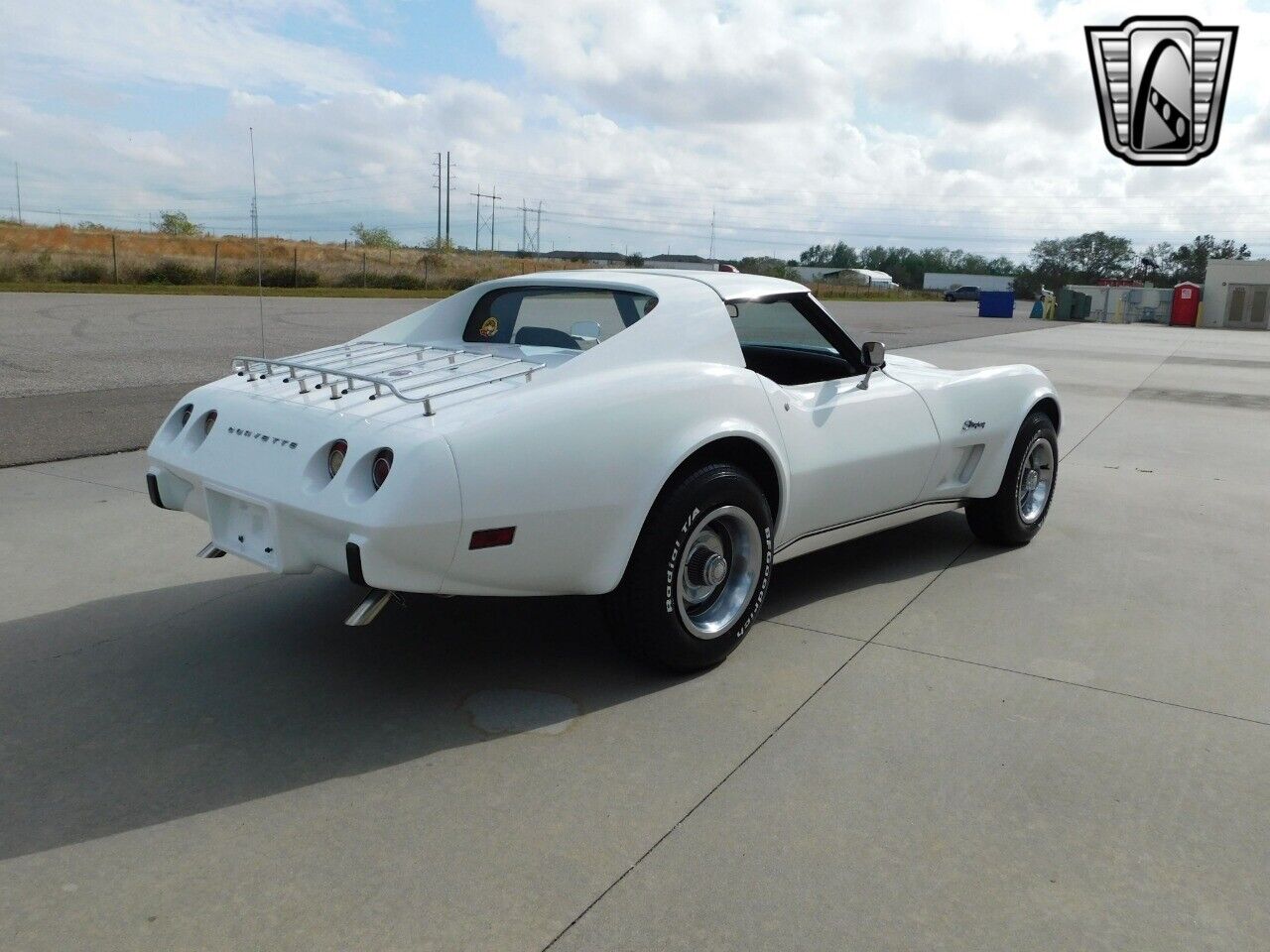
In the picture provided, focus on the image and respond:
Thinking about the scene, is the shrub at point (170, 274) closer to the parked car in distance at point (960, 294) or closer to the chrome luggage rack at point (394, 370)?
the chrome luggage rack at point (394, 370)

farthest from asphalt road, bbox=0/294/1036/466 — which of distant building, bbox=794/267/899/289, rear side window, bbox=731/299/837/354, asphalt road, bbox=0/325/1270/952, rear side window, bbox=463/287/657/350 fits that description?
distant building, bbox=794/267/899/289

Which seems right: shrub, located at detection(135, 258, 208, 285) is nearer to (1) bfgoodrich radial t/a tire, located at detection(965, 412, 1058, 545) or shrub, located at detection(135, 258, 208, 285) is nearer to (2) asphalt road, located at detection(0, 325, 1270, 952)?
(2) asphalt road, located at detection(0, 325, 1270, 952)

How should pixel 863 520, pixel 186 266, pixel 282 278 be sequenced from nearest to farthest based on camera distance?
pixel 863 520
pixel 186 266
pixel 282 278

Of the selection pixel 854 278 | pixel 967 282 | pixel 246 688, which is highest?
pixel 967 282

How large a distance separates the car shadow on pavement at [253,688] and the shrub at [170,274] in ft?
97.5

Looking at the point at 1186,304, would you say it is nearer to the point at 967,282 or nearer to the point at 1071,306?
the point at 1071,306

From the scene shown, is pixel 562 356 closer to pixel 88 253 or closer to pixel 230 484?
pixel 230 484

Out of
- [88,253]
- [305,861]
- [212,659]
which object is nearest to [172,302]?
[88,253]

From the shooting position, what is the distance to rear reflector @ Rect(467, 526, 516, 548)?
2.96m

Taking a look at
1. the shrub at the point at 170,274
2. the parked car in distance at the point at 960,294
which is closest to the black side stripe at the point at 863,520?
the shrub at the point at 170,274

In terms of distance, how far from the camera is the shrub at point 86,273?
97.2ft

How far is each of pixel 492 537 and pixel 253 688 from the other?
42.6 inches

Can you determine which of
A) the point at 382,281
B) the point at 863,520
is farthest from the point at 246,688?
the point at 382,281

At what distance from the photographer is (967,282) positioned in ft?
322
